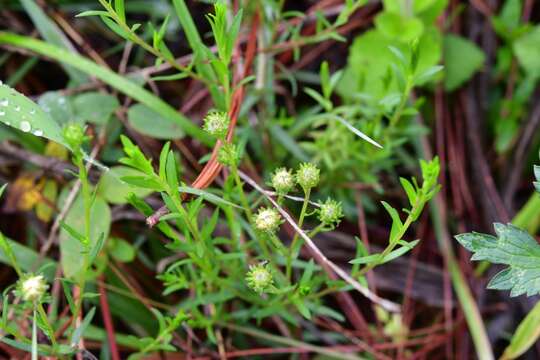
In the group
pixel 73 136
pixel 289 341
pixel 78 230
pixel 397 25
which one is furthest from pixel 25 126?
pixel 397 25

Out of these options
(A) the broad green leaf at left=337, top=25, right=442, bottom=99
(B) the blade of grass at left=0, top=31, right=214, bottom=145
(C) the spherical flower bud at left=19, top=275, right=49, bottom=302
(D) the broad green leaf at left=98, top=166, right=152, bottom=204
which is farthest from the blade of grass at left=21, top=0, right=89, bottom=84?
(C) the spherical flower bud at left=19, top=275, right=49, bottom=302

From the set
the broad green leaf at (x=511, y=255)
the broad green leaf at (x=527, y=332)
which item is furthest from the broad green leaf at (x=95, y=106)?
the broad green leaf at (x=527, y=332)

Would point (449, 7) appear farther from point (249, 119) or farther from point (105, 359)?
point (105, 359)

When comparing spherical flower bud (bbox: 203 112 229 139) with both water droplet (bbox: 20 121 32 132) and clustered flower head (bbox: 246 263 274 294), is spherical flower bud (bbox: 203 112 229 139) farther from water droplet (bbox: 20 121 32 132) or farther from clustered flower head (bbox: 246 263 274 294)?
water droplet (bbox: 20 121 32 132)

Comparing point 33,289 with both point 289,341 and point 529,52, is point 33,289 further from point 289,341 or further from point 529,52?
point 529,52

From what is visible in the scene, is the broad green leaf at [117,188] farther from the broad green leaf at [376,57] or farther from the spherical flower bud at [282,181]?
the broad green leaf at [376,57]

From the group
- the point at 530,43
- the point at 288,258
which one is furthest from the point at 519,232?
the point at 530,43
